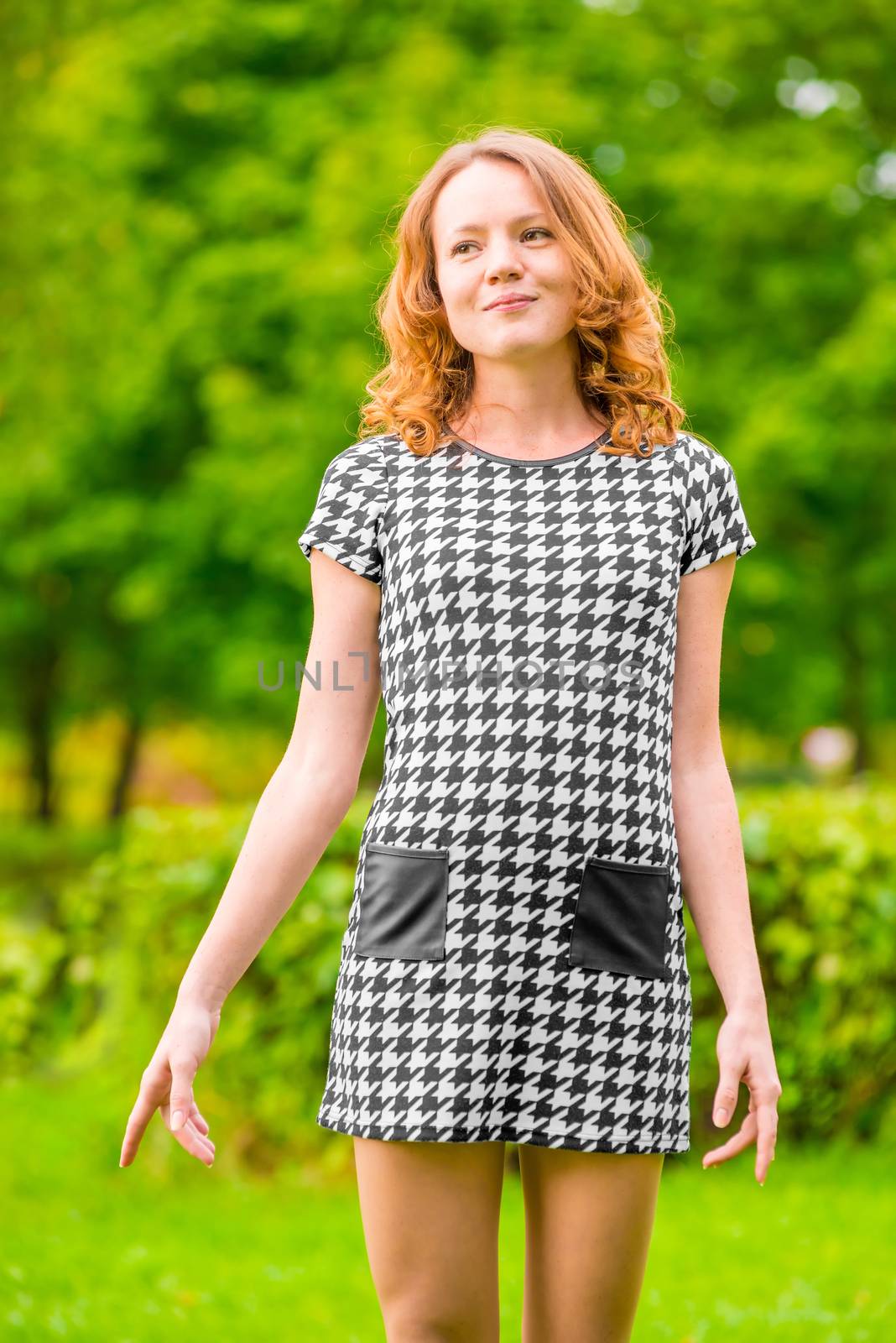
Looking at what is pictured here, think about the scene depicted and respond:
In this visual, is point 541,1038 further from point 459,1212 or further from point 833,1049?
point 833,1049

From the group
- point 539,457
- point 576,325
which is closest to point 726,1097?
point 539,457

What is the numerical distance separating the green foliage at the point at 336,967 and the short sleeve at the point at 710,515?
3.34 meters

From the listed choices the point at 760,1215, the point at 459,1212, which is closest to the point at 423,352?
the point at 459,1212

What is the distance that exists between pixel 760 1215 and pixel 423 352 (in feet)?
12.4

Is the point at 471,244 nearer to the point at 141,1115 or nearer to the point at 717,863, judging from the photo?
the point at 717,863

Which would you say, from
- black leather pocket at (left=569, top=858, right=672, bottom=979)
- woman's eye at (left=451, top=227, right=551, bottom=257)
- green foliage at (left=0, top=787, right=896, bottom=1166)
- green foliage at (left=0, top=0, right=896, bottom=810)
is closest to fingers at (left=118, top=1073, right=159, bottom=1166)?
black leather pocket at (left=569, top=858, right=672, bottom=979)

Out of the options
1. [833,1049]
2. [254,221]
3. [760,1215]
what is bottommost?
[760,1215]

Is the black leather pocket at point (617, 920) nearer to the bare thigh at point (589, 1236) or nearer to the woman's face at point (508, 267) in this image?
the bare thigh at point (589, 1236)

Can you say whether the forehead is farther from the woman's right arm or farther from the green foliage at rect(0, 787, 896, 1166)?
the green foliage at rect(0, 787, 896, 1166)

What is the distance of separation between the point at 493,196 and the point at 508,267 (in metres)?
0.11

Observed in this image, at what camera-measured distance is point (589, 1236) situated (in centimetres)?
200

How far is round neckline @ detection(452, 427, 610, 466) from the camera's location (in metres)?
2.11

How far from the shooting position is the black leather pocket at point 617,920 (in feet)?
6.50

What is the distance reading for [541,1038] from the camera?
78.1 inches
